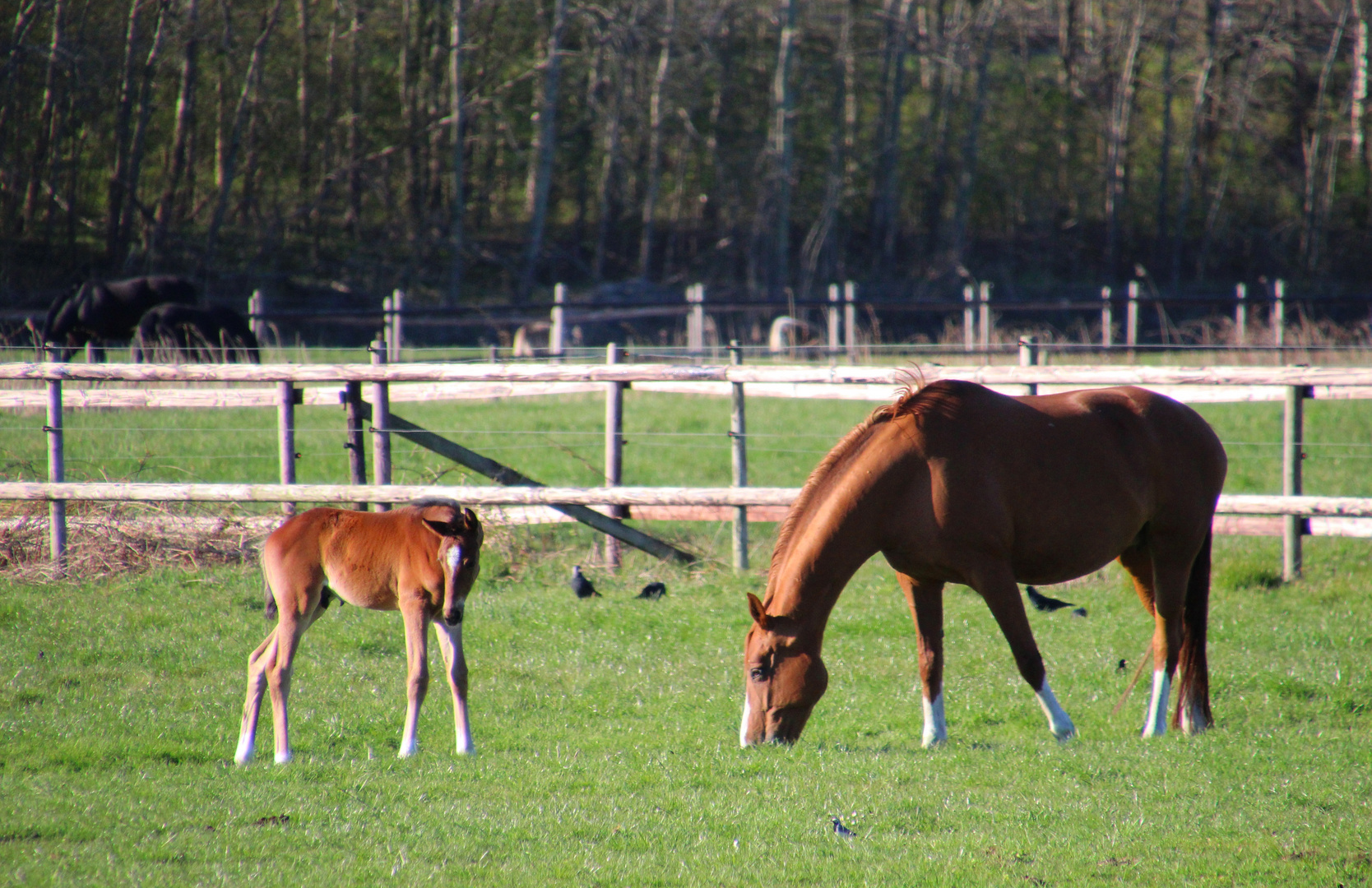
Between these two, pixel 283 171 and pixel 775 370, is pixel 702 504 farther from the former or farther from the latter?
pixel 283 171

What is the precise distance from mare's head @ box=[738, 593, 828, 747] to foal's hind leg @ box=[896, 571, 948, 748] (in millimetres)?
620

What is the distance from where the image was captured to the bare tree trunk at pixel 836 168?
107 feet

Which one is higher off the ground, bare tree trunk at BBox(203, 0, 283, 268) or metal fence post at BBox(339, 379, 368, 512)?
Result: bare tree trunk at BBox(203, 0, 283, 268)

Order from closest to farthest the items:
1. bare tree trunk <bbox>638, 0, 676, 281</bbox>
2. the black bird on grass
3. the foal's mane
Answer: the foal's mane < the black bird on grass < bare tree trunk <bbox>638, 0, 676, 281</bbox>

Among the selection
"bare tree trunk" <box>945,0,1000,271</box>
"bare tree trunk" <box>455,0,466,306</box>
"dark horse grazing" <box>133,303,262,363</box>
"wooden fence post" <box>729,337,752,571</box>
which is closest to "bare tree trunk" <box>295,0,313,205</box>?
"bare tree trunk" <box>455,0,466,306</box>

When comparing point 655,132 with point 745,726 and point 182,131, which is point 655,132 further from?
point 745,726

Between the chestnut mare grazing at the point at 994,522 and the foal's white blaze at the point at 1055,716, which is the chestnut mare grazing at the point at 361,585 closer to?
the chestnut mare grazing at the point at 994,522

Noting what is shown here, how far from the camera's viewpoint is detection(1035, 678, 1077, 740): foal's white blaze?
181 inches

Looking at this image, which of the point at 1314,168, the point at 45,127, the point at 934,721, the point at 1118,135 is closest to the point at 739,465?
the point at 934,721

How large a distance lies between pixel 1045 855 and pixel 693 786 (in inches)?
53.0

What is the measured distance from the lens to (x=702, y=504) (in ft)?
22.7

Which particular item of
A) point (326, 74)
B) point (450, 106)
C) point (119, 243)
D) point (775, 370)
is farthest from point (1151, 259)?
point (775, 370)

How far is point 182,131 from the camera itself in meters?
27.5

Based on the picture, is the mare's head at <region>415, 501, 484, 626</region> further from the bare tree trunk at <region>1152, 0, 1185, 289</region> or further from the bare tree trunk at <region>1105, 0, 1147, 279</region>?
the bare tree trunk at <region>1152, 0, 1185, 289</region>
